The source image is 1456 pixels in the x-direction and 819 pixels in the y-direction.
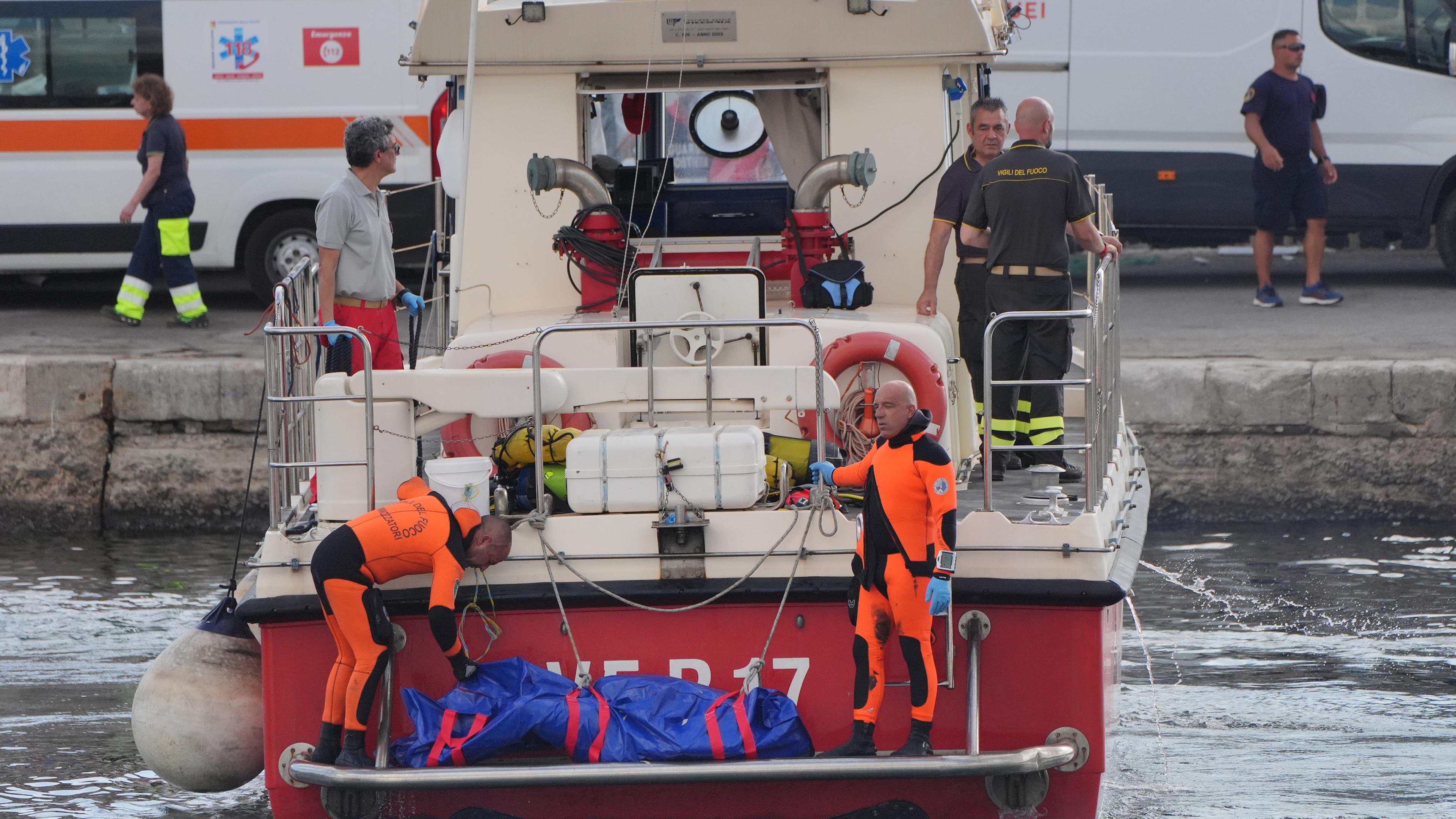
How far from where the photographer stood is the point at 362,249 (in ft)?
21.2

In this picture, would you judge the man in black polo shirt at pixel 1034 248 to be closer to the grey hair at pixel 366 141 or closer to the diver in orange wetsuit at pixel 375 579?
the diver in orange wetsuit at pixel 375 579

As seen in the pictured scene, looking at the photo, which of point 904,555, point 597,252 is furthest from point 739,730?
point 597,252

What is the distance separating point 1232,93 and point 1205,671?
20.9 feet

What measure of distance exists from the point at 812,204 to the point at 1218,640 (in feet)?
9.56

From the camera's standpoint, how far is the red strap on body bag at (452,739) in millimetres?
4676

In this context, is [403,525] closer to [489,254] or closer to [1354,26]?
[489,254]

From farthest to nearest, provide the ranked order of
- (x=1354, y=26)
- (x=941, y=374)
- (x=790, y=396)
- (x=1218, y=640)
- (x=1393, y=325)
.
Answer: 1. (x=1354, y=26)
2. (x=1393, y=325)
3. (x=1218, y=640)
4. (x=941, y=374)
5. (x=790, y=396)

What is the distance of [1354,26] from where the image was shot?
1240 cm

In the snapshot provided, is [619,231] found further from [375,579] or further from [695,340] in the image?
[375,579]

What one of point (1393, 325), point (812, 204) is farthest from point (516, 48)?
point (1393, 325)

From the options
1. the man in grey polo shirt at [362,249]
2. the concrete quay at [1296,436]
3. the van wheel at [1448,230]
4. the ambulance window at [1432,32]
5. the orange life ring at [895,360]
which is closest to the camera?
the orange life ring at [895,360]

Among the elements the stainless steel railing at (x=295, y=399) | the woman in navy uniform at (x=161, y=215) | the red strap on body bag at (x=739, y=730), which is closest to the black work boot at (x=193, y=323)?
the woman in navy uniform at (x=161, y=215)

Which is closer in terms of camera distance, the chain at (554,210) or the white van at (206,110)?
the chain at (554,210)

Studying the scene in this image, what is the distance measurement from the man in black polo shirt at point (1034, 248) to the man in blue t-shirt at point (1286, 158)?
20.5ft
